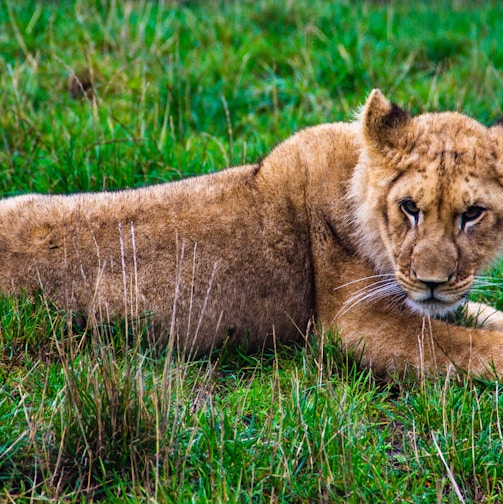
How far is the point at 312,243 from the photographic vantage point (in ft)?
17.1

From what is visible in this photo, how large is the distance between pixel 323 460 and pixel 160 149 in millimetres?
3959

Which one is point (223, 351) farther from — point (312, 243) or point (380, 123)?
point (380, 123)

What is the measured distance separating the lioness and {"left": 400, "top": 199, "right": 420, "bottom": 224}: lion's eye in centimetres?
1

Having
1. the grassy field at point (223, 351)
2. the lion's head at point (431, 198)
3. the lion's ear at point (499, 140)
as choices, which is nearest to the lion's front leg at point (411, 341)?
the grassy field at point (223, 351)

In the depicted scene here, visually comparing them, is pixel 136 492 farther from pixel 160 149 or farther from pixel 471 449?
pixel 160 149

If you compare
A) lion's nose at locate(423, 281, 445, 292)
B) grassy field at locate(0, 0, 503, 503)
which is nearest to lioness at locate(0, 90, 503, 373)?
lion's nose at locate(423, 281, 445, 292)

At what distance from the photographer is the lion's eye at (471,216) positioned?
444cm

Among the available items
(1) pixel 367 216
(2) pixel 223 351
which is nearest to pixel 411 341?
(1) pixel 367 216

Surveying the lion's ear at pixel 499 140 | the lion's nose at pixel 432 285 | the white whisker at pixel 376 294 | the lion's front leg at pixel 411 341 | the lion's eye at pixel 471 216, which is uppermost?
the lion's ear at pixel 499 140

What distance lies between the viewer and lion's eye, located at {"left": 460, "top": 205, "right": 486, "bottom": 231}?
4.44 m

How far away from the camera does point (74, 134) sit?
7176 millimetres

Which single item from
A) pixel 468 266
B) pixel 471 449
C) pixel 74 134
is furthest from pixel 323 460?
pixel 74 134

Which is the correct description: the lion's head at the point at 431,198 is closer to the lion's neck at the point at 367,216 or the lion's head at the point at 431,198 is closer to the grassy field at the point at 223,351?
the lion's neck at the point at 367,216

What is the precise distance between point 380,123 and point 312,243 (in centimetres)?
90
